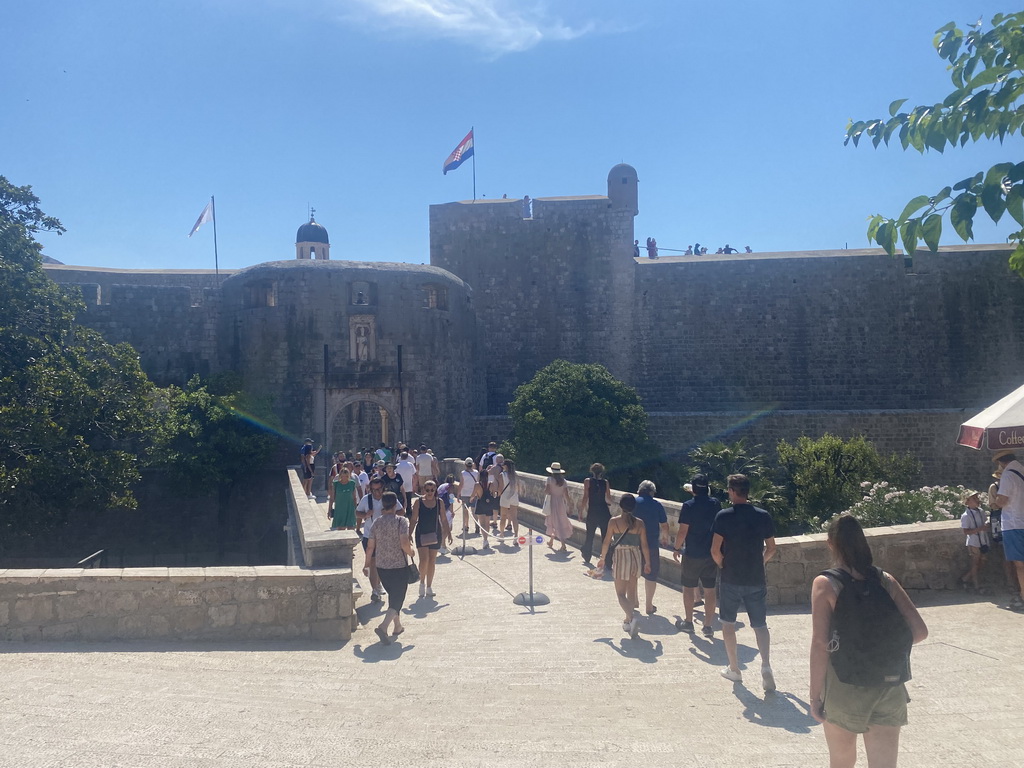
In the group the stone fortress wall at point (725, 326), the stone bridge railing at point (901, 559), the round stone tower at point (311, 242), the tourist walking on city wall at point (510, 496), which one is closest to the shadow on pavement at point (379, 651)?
the stone bridge railing at point (901, 559)

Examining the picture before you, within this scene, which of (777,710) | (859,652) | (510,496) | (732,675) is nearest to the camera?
(859,652)

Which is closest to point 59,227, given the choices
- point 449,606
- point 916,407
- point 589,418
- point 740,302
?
point 589,418

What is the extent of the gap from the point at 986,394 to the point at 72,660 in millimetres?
28465

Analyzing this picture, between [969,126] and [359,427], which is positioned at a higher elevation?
[969,126]

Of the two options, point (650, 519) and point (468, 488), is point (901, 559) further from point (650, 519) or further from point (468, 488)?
point (468, 488)

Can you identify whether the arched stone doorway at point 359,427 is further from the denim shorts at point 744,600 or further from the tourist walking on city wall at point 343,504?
the denim shorts at point 744,600

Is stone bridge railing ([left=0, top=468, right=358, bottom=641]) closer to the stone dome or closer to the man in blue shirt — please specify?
the man in blue shirt

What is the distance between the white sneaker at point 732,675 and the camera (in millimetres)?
4949

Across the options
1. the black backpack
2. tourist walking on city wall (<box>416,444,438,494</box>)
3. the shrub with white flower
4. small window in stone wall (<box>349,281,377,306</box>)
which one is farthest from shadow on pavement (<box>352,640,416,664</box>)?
small window in stone wall (<box>349,281,377,306</box>)

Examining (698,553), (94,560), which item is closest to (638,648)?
(698,553)

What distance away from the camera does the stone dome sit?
41438 mm

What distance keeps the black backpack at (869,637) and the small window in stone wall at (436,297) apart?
20066 mm

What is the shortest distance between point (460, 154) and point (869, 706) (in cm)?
2584

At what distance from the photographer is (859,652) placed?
3.06 m
